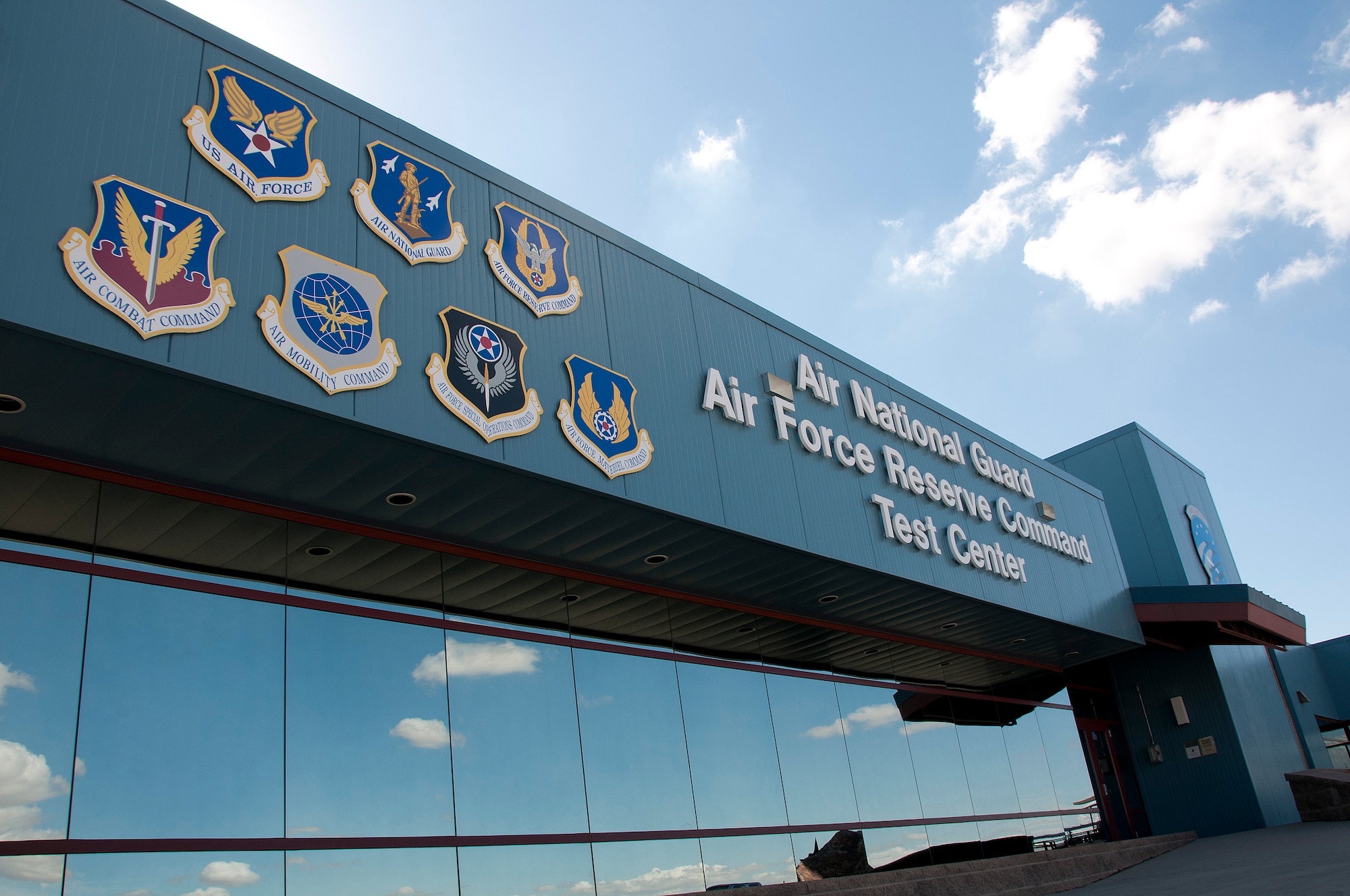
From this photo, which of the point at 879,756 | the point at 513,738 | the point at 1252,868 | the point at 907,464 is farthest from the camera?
the point at 879,756

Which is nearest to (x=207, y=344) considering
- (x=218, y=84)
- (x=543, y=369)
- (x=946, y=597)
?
(x=218, y=84)

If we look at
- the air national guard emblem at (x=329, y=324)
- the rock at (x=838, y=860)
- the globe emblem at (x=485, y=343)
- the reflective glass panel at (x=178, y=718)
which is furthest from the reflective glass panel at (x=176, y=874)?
the rock at (x=838, y=860)

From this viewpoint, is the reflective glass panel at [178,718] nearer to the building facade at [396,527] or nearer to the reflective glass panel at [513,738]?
the building facade at [396,527]

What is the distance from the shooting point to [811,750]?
13.0 m

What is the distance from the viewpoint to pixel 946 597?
13711 millimetres

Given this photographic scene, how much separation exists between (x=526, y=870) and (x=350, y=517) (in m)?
3.82

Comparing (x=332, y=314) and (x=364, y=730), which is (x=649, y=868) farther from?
(x=332, y=314)

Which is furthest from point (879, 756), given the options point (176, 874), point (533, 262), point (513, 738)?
point (176, 874)

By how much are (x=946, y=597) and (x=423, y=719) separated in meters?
8.01

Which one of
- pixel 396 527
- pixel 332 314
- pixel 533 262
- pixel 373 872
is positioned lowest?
pixel 373 872

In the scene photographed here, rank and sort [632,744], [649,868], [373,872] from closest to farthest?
1. [373,872]
2. [649,868]
3. [632,744]

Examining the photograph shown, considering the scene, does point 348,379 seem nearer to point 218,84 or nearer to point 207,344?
point 207,344

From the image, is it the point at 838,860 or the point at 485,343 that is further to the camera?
the point at 838,860

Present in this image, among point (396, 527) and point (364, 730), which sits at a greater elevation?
point (396, 527)
